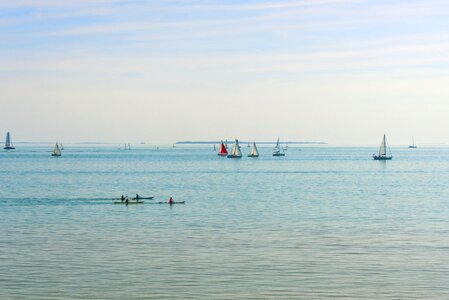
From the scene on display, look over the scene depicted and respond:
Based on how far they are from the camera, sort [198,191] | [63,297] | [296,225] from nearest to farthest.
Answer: [63,297], [296,225], [198,191]

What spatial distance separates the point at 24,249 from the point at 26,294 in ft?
54.5

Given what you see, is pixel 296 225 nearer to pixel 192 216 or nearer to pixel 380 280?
pixel 192 216

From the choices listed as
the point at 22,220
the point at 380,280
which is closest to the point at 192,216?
the point at 22,220

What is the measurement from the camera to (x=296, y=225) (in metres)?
80.4

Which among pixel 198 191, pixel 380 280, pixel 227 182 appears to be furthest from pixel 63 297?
pixel 227 182

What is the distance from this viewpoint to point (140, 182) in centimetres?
17450

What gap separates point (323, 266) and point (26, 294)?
20.4 metres

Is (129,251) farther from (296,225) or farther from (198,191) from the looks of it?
(198,191)

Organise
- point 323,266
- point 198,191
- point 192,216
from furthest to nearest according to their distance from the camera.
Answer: point 198,191
point 192,216
point 323,266

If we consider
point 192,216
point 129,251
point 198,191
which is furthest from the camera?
point 198,191

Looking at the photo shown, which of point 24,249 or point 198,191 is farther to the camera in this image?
point 198,191

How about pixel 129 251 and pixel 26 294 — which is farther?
pixel 129 251

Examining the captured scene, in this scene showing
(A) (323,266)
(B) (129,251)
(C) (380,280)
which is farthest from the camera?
(B) (129,251)

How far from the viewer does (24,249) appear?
206ft
